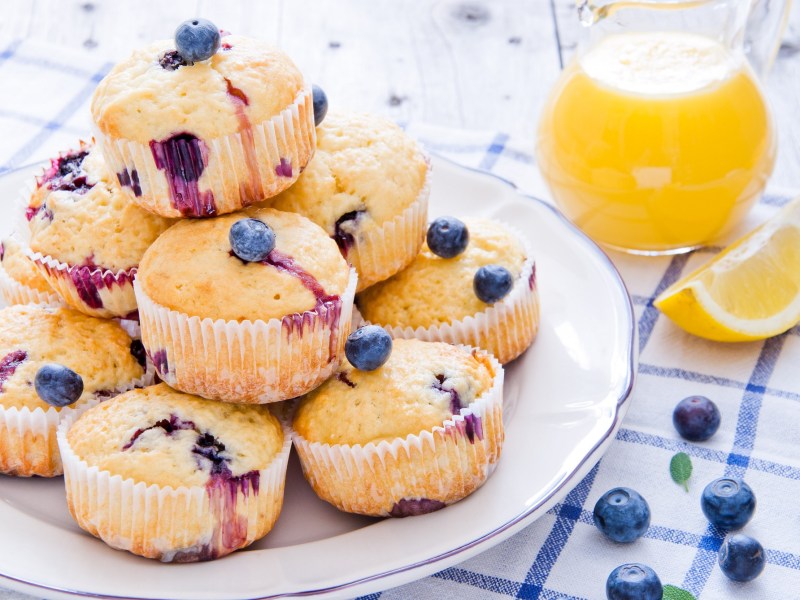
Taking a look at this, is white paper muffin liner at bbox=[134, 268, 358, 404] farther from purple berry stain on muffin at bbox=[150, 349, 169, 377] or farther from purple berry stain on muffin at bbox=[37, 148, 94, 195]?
purple berry stain on muffin at bbox=[37, 148, 94, 195]

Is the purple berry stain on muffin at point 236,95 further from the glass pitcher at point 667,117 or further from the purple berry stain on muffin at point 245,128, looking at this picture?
the glass pitcher at point 667,117

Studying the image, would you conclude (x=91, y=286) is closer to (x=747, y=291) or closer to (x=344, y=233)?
(x=344, y=233)

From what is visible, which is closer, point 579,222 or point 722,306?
point 722,306

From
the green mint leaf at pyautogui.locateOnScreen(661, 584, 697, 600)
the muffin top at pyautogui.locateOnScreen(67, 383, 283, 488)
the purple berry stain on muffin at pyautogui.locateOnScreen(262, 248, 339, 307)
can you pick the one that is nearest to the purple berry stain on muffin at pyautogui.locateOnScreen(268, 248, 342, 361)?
the purple berry stain on muffin at pyautogui.locateOnScreen(262, 248, 339, 307)

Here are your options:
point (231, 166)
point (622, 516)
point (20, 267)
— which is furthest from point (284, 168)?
point (622, 516)

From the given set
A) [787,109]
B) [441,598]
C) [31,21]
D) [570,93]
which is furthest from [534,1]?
[441,598]

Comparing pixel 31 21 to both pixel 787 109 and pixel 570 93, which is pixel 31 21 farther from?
pixel 787 109

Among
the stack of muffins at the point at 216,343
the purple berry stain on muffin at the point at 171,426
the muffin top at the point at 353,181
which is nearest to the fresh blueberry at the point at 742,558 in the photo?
the stack of muffins at the point at 216,343
